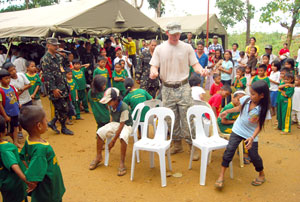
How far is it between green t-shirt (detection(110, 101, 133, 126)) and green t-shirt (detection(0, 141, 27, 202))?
5.70ft

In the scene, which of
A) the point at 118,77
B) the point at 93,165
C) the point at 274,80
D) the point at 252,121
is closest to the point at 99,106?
the point at 93,165

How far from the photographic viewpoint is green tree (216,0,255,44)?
18.8 meters

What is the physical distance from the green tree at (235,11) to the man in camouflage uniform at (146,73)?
1443cm

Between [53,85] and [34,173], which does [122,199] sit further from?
[53,85]

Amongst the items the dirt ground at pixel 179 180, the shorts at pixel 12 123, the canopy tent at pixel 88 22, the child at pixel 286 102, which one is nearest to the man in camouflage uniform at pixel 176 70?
the dirt ground at pixel 179 180

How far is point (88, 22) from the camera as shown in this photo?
28.5 feet

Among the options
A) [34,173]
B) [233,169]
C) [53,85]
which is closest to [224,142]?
[233,169]

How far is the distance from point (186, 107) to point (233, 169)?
1.20 meters

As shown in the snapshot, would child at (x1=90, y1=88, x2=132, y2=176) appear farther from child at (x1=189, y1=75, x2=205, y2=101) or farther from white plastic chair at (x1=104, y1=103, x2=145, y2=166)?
child at (x1=189, y1=75, x2=205, y2=101)

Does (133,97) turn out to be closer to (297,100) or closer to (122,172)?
(122,172)

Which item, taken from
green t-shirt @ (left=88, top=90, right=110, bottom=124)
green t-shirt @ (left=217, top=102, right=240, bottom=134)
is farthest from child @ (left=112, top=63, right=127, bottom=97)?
green t-shirt @ (left=217, top=102, right=240, bottom=134)

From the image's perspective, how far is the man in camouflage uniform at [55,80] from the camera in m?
5.22

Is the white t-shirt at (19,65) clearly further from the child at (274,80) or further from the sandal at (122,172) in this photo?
the child at (274,80)

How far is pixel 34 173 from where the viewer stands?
6.79 feet
